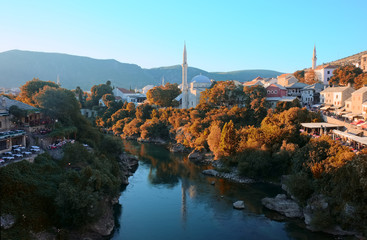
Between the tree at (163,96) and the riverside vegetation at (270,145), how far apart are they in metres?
1.94

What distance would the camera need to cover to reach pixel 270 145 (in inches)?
1347

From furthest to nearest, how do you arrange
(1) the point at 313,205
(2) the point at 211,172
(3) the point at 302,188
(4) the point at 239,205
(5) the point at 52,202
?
(2) the point at 211,172 → (4) the point at 239,205 → (3) the point at 302,188 → (1) the point at 313,205 → (5) the point at 52,202

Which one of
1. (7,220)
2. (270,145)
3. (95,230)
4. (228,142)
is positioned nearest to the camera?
(7,220)

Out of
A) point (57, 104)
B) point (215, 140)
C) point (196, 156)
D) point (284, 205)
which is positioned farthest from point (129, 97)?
point (284, 205)

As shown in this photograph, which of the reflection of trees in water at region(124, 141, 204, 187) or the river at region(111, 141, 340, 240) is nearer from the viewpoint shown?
the river at region(111, 141, 340, 240)

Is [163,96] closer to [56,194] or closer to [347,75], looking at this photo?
[347,75]

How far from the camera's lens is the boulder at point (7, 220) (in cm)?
1677

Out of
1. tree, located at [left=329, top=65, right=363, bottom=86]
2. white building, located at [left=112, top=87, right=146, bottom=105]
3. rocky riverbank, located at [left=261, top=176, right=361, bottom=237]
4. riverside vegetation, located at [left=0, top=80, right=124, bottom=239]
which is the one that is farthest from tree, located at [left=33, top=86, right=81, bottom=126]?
white building, located at [left=112, top=87, right=146, bottom=105]

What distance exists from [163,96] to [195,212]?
4486 centimetres

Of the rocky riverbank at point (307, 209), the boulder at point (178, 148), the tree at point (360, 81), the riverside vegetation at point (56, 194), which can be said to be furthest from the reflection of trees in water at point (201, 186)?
the tree at point (360, 81)

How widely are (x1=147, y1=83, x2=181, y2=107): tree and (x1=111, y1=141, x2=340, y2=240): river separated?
32220 millimetres

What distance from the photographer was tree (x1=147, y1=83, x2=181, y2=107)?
6675cm

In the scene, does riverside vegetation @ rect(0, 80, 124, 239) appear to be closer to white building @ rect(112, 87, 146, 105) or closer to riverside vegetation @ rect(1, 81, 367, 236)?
riverside vegetation @ rect(1, 81, 367, 236)

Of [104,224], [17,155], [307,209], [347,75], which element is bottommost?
[104,224]
